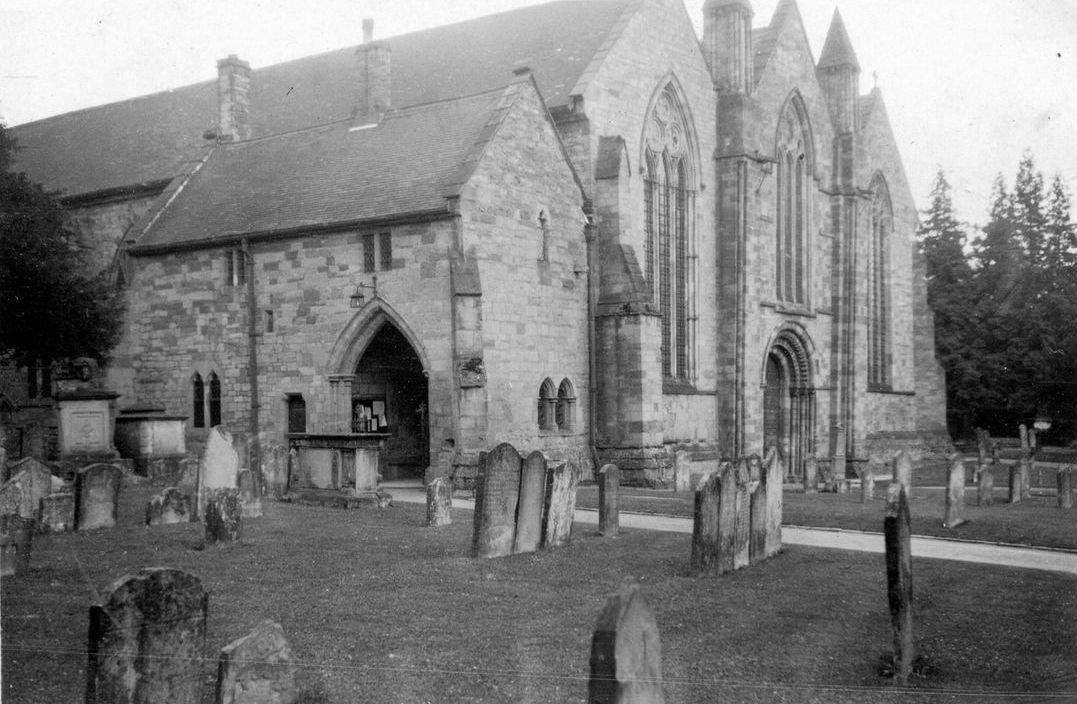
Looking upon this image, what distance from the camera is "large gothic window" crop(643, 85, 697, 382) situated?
1242 inches

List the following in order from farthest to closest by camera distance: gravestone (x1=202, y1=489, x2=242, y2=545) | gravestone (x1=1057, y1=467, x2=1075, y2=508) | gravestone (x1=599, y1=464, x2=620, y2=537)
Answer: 1. gravestone (x1=1057, y1=467, x2=1075, y2=508)
2. gravestone (x1=599, y1=464, x2=620, y2=537)
3. gravestone (x1=202, y1=489, x2=242, y2=545)

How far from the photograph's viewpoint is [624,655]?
5688mm

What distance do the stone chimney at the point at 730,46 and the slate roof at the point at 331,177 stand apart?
31.7 feet

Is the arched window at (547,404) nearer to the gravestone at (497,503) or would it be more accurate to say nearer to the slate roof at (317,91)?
the slate roof at (317,91)

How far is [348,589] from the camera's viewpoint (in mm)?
11250

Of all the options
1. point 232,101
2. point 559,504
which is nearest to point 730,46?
point 232,101

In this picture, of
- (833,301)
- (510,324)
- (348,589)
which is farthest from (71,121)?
(348,589)

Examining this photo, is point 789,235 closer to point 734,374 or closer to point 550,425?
point 734,374

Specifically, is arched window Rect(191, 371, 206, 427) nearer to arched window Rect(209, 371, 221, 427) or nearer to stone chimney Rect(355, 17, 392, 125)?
arched window Rect(209, 371, 221, 427)

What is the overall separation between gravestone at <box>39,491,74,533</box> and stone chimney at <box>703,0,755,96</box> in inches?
962

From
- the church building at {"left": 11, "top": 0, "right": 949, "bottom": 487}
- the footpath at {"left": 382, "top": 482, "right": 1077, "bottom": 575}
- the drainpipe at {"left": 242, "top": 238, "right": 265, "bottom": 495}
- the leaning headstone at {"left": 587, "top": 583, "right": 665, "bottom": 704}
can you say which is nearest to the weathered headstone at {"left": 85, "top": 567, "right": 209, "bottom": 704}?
the leaning headstone at {"left": 587, "top": 583, "right": 665, "bottom": 704}

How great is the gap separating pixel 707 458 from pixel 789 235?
32.4 feet

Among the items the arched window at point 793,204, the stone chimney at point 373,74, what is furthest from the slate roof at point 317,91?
the arched window at point 793,204

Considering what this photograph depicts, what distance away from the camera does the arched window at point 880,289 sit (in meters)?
44.2
